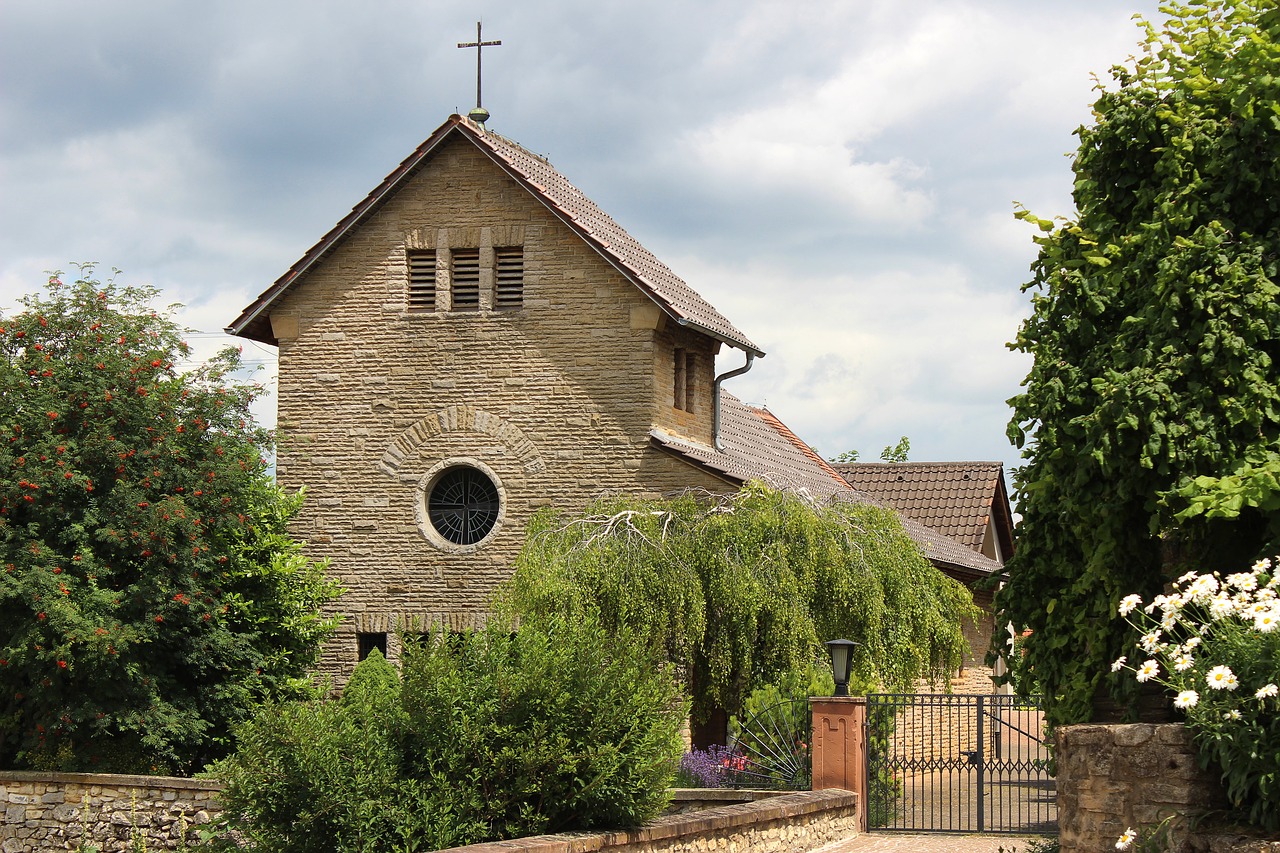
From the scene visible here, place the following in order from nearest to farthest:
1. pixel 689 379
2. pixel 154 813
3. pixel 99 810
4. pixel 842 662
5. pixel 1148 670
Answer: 1. pixel 1148 670
2. pixel 842 662
3. pixel 154 813
4. pixel 99 810
5. pixel 689 379

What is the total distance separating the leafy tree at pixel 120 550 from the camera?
16.6 metres

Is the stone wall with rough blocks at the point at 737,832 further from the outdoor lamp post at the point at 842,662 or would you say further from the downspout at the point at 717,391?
the downspout at the point at 717,391

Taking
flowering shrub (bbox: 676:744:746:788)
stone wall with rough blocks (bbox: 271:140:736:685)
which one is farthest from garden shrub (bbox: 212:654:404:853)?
stone wall with rough blocks (bbox: 271:140:736:685)

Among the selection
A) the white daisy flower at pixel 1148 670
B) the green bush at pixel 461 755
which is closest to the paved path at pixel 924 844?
the green bush at pixel 461 755

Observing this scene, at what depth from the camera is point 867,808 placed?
15.7m

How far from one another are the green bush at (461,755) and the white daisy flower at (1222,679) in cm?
394

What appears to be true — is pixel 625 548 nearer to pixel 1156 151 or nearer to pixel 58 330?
pixel 58 330

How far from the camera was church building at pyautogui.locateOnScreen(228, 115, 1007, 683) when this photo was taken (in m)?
20.3

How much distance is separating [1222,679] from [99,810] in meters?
12.7

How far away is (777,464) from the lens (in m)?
24.8

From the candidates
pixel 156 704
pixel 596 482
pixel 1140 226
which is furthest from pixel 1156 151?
pixel 156 704

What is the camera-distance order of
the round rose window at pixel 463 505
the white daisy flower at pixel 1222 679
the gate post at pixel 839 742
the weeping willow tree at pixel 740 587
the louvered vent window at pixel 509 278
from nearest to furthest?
the white daisy flower at pixel 1222 679
the gate post at pixel 839 742
the weeping willow tree at pixel 740 587
the round rose window at pixel 463 505
the louvered vent window at pixel 509 278

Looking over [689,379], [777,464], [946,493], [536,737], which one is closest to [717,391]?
[689,379]

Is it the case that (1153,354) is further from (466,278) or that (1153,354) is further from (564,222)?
(466,278)
